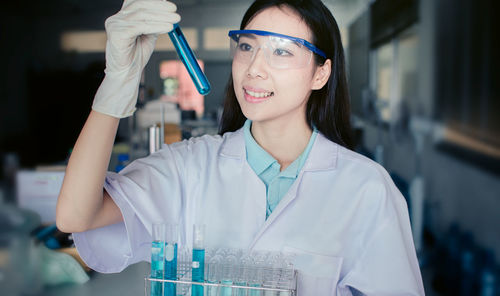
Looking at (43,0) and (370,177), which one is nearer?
(370,177)

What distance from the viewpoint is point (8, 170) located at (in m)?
2.01

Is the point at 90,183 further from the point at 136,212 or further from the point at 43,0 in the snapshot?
the point at 43,0

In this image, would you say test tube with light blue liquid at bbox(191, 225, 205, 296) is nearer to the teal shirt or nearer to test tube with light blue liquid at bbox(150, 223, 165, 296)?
test tube with light blue liquid at bbox(150, 223, 165, 296)

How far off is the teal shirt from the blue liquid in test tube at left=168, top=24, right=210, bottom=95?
0.32 m

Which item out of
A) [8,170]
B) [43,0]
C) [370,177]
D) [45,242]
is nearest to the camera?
[370,177]

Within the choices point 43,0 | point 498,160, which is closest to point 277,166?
point 498,160

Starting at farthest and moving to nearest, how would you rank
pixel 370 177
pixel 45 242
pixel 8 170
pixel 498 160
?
1. pixel 498 160
2. pixel 8 170
3. pixel 45 242
4. pixel 370 177

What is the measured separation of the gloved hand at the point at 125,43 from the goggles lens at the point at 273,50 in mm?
278

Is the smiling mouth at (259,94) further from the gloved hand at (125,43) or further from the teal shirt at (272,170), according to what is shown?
the gloved hand at (125,43)

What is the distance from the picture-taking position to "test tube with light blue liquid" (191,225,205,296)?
2.79 feet

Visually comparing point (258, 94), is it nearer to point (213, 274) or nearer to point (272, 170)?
point (272, 170)

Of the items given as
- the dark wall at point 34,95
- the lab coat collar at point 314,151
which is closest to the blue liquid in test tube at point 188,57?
the lab coat collar at point 314,151

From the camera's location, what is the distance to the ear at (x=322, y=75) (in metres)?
1.34

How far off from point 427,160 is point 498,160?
1.69 m
